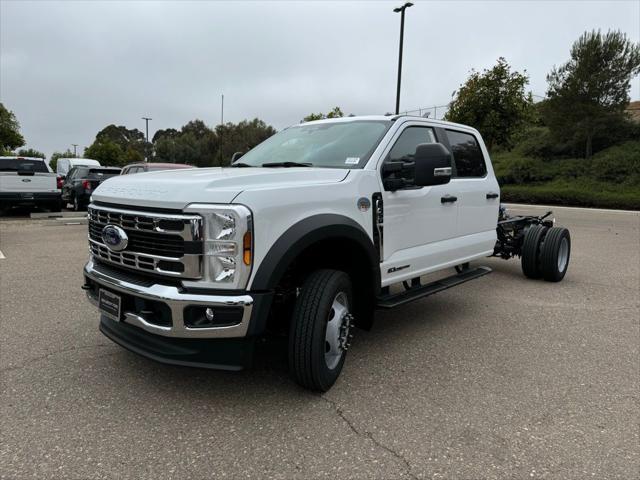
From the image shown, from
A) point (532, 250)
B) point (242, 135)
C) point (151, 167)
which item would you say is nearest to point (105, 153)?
point (242, 135)

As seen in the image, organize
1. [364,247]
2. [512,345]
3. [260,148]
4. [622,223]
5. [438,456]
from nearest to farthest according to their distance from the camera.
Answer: [438,456] → [364,247] → [512,345] → [260,148] → [622,223]

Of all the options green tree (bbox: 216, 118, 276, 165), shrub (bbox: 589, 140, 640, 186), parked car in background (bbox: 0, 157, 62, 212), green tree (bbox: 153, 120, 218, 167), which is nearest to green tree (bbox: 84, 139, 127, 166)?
green tree (bbox: 153, 120, 218, 167)

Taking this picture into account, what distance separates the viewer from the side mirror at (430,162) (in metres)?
3.45

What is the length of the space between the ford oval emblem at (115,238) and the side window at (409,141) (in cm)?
203

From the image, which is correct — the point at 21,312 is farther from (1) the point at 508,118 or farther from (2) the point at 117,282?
(1) the point at 508,118

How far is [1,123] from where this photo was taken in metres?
44.9

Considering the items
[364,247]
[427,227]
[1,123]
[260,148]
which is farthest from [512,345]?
[1,123]

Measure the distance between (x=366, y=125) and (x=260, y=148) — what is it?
43.5 inches

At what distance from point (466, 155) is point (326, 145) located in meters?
1.75

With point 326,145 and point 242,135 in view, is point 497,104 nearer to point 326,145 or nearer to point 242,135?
point 326,145

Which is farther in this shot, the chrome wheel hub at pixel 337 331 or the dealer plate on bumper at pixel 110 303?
the chrome wheel hub at pixel 337 331

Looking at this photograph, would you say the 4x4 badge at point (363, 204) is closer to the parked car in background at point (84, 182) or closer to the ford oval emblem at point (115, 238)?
the ford oval emblem at point (115, 238)

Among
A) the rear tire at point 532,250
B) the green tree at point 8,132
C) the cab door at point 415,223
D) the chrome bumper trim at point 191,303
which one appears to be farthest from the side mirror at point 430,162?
the green tree at point 8,132

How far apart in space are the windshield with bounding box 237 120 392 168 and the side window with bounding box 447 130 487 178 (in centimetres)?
105
